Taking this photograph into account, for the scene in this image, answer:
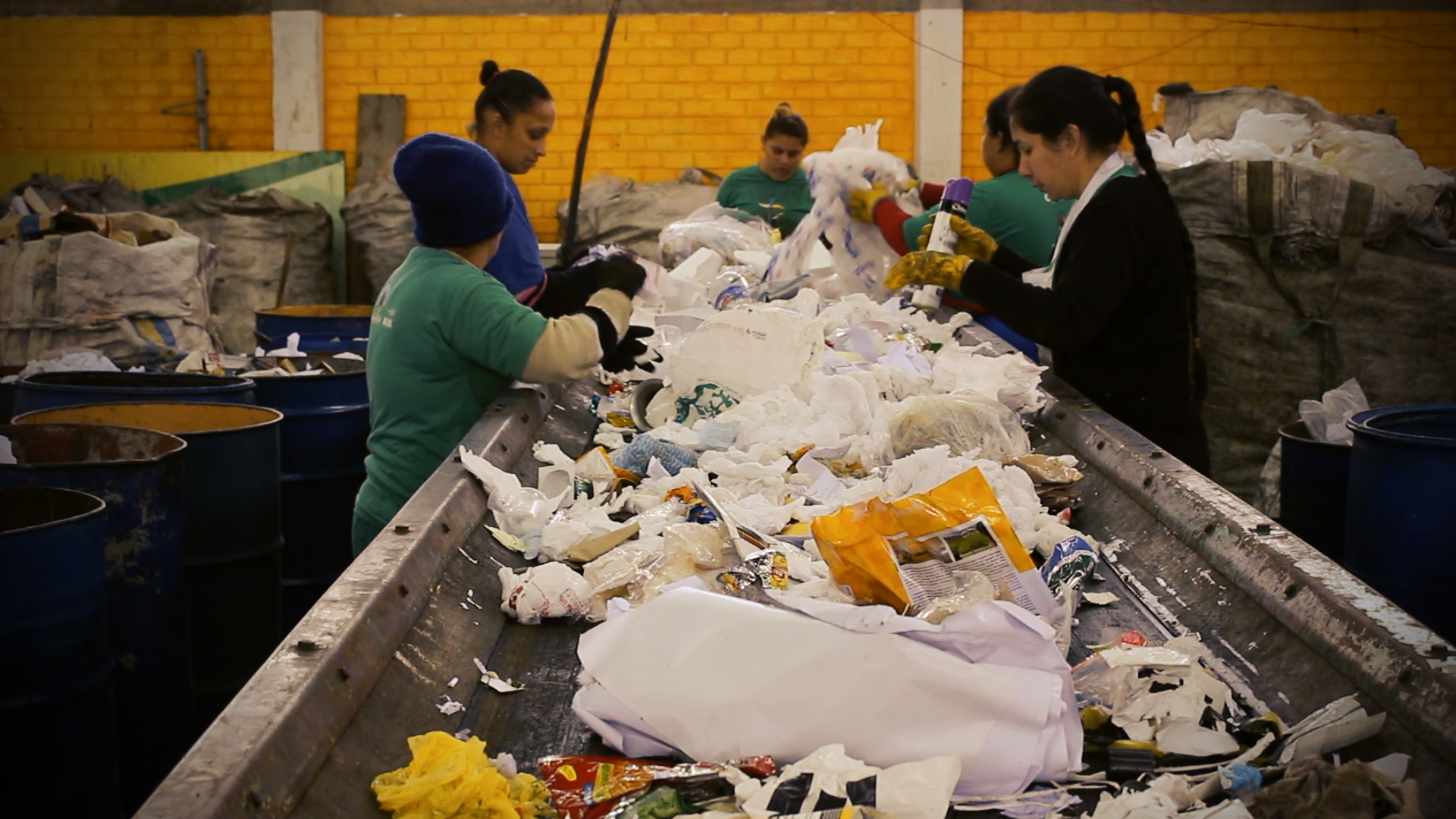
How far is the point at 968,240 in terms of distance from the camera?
347 centimetres

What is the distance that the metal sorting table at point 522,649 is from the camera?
1.11 meters

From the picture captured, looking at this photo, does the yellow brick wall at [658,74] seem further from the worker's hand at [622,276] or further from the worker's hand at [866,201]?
the worker's hand at [622,276]

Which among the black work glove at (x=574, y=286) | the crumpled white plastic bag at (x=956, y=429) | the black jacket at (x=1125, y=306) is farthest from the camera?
the black work glove at (x=574, y=286)

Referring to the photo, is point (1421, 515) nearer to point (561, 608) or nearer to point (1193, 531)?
point (1193, 531)

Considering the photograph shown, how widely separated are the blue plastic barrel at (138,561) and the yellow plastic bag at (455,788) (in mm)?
1519

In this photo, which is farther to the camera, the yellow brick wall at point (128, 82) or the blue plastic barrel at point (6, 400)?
the yellow brick wall at point (128, 82)

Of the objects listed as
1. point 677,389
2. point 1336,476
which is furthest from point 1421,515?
point 677,389

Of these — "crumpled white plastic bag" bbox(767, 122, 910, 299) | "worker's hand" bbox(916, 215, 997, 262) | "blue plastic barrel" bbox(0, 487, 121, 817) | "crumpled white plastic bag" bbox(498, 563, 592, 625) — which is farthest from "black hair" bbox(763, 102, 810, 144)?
"crumpled white plastic bag" bbox(498, 563, 592, 625)

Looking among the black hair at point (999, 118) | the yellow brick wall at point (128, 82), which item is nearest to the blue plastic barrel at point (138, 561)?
the black hair at point (999, 118)

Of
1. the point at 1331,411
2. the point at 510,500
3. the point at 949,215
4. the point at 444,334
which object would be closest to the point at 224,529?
the point at 444,334

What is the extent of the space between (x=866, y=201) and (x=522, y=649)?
3.04m

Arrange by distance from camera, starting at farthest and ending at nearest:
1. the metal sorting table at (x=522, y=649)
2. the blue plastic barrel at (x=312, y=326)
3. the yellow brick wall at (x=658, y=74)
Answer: the yellow brick wall at (x=658, y=74) < the blue plastic barrel at (x=312, y=326) < the metal sorting table at (x=522, y=649)

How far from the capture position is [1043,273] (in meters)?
3.34

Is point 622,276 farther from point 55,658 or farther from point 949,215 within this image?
point 55,658
